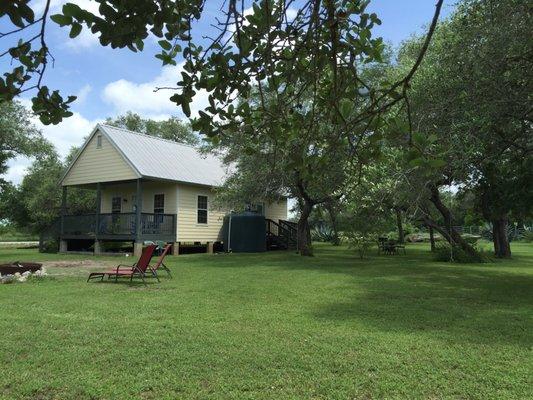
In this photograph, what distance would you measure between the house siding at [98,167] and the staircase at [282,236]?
8876mm

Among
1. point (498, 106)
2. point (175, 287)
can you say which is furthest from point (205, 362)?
point (498, 106)

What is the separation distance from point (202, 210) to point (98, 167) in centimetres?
542

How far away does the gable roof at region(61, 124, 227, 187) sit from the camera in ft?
77.3

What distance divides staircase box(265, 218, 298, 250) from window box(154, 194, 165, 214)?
6433mm

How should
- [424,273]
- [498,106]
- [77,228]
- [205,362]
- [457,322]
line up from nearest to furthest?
1. [205,362]
2. [457,322]
3. [498,106]
4. [424,273]
5. [77,228]

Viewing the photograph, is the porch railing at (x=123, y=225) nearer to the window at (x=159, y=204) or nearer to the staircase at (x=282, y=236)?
the window at (x=159, y=204)

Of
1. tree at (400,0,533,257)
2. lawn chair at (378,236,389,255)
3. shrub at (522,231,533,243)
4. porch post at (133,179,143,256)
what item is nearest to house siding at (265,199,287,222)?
lawn chair at (378,236,389,255)

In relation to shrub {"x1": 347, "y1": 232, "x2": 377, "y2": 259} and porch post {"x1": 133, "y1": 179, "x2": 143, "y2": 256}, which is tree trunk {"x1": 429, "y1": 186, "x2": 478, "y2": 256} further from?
porch post {"x1": 133, "y1": 179, "x2": 143, "y2": 256}

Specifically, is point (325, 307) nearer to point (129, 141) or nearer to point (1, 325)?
point (1, 325)

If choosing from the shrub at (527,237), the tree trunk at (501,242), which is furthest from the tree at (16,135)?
→ the shrub at (527,237)

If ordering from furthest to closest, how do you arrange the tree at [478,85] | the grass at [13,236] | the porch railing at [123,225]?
the grass at [13,236], the porch railing at [123,225], the tree at [478,85]

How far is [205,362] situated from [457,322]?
4121mm

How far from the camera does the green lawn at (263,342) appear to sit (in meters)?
4.68

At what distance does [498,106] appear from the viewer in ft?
31.8
